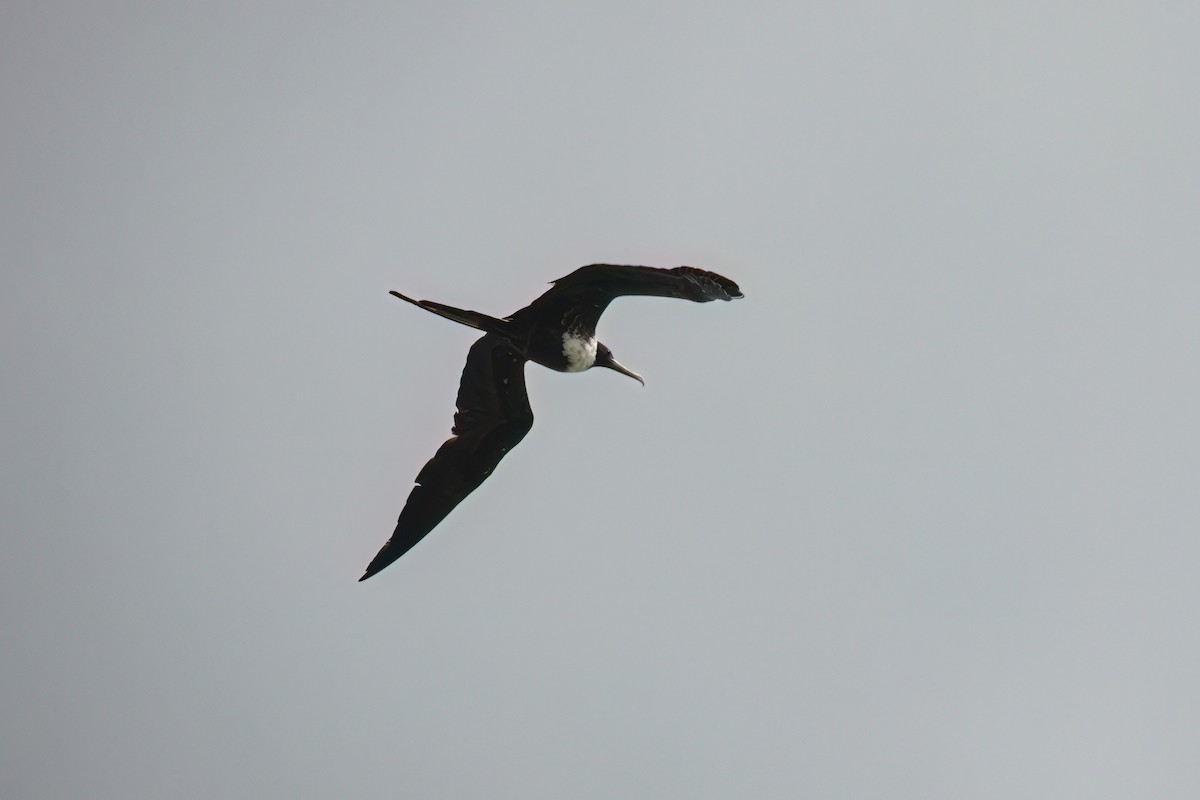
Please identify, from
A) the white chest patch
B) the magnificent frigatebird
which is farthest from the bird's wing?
the white chest patch

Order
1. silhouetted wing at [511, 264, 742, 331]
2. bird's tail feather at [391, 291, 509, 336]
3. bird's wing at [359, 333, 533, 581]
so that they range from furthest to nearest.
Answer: bird's wing at [359, 333, 533, 581], bird's tail feather at [391, 291, 509, 336], silhouetted wing at [511, 264, 742, 331]

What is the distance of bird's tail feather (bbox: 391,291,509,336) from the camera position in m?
13.1

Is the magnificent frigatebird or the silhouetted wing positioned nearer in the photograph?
the silhouetted wing

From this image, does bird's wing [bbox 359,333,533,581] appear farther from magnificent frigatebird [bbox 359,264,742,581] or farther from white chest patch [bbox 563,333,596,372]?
white chest patch [bbox 563,333,596,372]

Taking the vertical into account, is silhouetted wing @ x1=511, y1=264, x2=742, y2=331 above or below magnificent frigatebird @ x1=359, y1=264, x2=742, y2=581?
above

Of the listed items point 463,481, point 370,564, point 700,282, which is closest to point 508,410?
point 463,481

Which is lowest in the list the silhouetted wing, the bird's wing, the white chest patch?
the bird's wing

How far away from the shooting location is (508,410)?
1488cm

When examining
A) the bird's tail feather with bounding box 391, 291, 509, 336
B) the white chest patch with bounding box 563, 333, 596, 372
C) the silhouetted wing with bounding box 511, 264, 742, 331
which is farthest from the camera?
the white chest patch with bounding box 563, 333, 596, 372

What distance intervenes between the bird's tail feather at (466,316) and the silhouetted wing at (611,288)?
0.23 metres

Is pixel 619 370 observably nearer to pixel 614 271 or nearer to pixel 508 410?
pixel 508 410

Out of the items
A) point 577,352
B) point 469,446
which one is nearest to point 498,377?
point 469,446

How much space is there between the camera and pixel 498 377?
14695 mm

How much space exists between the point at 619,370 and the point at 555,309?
126cm
